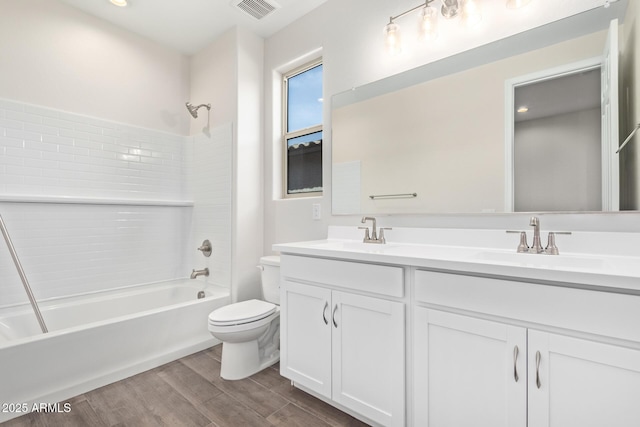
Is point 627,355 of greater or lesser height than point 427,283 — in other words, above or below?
below

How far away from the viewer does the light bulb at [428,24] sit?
5.57ft

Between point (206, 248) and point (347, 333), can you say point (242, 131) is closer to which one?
point (206, 248)

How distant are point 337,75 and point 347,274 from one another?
150 centimetres

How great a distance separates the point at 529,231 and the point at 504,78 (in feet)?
2.53

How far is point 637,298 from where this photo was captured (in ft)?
2.74

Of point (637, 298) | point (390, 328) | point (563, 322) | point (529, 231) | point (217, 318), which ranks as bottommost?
point (217, 318)

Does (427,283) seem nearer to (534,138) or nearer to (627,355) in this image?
(627,355)

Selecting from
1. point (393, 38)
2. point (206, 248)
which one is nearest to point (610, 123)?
point (393, 38)

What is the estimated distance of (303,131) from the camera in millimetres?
2533

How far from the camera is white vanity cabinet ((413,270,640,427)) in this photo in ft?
2.86

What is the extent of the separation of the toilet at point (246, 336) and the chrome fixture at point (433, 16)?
6.11 ft

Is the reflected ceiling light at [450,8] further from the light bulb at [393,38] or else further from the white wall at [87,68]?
the white wall at [87,68]

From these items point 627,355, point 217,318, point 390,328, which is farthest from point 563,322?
point 217,318

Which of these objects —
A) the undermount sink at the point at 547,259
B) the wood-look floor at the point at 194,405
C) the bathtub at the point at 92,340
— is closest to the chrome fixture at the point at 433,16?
the undermount sink at the point at 547,259
